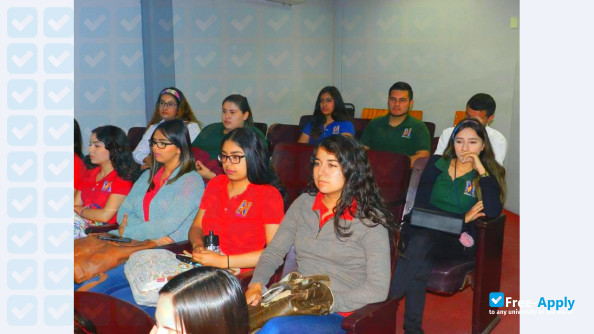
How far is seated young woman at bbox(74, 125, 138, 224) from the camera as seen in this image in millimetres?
3168

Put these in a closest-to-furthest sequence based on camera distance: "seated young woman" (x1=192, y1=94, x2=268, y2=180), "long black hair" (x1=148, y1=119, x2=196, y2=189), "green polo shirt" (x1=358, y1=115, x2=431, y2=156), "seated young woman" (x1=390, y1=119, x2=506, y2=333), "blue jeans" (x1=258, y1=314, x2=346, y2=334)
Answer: "blue jeans" (x1=258, y1=314, x2=346, y2=334), "seated young woman" (x1=390, y1=119, x2=506, y2=333), "long black hair" (x1=148, y1=119, x2=196, y2=189), "seated young woman" (x1=192, y1=94, x2=268, y2=180), "green polo shirt" (x1=358, y1=115, x2=431, y2=156)

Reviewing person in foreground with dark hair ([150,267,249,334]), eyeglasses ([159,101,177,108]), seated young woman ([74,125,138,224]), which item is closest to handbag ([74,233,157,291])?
seated young woman ([74,125,138,224])

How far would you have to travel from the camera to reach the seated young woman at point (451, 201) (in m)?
2.74

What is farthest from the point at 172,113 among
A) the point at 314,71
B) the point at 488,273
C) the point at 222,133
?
the point at 314,71

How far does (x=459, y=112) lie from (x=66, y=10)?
217 inches

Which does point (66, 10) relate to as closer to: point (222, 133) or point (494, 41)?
point (222, 133)

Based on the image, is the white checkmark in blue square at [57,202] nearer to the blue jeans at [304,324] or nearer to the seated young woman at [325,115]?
the blue jeans at [304,324]

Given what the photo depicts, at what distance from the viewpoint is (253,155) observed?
2549 millimetres

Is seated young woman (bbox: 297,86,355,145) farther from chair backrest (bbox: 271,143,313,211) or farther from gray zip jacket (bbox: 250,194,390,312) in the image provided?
gray zip jacket (bbox: 250,194,390,312)

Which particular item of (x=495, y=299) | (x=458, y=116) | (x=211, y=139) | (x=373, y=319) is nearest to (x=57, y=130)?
(x=373, y=319)


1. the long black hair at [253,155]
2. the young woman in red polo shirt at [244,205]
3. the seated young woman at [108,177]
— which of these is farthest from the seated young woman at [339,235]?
the seated young woman at [108,177]

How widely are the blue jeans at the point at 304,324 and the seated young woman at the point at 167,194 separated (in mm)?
1061

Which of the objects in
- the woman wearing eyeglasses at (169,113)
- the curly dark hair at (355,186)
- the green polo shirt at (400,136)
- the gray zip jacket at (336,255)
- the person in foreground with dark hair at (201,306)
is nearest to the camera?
the person in foreground with dark hair at (201,306)

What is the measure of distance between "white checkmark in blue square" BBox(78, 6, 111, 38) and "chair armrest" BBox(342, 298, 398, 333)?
4379 mm
